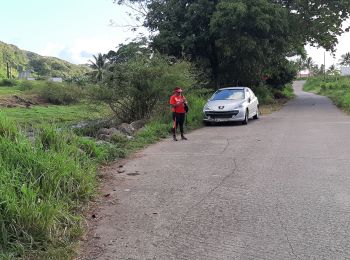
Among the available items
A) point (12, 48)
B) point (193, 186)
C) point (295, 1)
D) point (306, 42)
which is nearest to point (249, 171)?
point (193, 186)

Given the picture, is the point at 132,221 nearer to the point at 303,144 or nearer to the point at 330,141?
the point at 303,144

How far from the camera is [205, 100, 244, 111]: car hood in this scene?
1722cm

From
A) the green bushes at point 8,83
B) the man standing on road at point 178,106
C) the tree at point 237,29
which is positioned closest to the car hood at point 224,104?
the man standing on road at point 178,106

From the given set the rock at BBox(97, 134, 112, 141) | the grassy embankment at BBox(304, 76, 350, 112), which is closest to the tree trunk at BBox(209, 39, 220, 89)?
the grassy embankment at BBox(304, 76, 350, 112)

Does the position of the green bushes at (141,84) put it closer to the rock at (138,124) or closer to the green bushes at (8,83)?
the rock at (138,124)

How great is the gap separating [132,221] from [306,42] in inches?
1180

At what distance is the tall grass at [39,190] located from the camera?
Result: 4.52 m

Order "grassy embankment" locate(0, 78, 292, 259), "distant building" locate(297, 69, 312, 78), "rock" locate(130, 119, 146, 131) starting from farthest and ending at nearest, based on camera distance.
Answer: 1. "distant building" locate(297, 69, 312, 78)
2. "rock" locate(130, 119, 146, 131)
3. "grassy embankment" locate(0, 78, 292, 259)

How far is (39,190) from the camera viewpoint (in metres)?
5.42

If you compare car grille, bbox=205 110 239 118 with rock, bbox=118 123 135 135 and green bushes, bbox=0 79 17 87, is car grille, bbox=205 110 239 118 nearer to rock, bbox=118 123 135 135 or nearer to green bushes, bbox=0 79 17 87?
rock, bbox=118 123 135 135

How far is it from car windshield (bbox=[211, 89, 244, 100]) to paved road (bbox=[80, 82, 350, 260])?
7.71 meters

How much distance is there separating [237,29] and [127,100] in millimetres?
9611

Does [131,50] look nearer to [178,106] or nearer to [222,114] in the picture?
[222,114]

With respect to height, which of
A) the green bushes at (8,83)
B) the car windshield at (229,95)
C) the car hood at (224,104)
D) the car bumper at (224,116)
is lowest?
the car bumper at (224,116)
